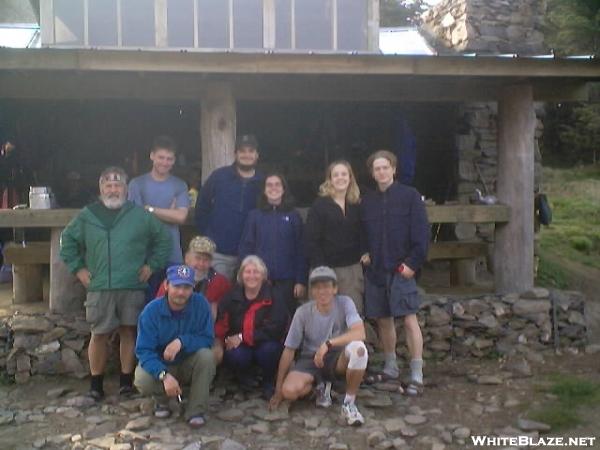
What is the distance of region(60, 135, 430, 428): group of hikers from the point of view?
495cm

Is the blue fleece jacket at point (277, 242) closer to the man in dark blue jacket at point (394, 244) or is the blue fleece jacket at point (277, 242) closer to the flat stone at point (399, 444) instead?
the man in dark blue jacket at point (394, 244)

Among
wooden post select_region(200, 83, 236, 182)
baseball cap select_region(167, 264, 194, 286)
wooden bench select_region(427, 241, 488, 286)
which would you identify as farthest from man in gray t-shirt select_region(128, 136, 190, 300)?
wooden bench select_region(427, 241, 488, 286)

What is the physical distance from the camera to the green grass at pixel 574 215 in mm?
12734

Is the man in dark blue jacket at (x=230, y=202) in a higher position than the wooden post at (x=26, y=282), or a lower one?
higher

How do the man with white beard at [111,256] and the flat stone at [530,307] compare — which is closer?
the man with white beard at [111,256]

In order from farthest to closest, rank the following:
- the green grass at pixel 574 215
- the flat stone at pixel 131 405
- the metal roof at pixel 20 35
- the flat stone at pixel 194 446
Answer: the green grass at pixel 574 215 < the metal roof at pixel 20 35 < the flat stone at pixel 131 405 < the flat stone at pixel 194 446

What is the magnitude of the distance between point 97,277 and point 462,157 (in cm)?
607

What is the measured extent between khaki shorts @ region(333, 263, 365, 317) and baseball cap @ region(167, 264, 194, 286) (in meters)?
1.22

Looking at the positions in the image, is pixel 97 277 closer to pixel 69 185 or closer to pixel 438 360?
pixel 438 360

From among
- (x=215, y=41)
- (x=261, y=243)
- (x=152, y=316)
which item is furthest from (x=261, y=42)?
(x=152, y=316)

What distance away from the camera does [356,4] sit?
8703 millimetres

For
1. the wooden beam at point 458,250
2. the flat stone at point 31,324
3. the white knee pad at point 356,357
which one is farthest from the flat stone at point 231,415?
the wooden beam at point 458,250

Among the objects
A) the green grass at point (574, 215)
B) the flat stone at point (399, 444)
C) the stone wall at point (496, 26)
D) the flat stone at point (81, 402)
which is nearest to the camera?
the flat stone at point (399, 444)

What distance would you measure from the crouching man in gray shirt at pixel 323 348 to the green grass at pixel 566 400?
1363 millimetres
